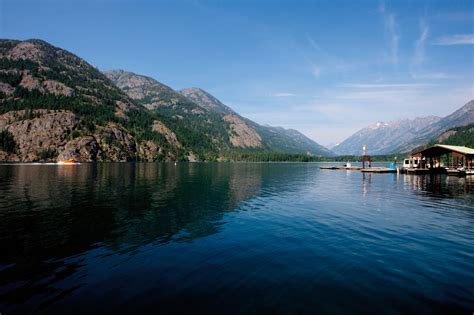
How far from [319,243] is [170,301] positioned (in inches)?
583

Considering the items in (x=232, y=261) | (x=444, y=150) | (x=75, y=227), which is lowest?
(x=232, y=261)

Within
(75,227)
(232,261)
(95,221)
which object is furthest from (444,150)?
(75,227)

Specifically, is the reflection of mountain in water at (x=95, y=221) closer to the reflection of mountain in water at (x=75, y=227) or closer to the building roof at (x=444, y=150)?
the reflection of mountain in water at (x=75, y=227)

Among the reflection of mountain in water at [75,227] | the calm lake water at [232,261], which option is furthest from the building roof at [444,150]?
the reflection of mountain in water at [75,227]

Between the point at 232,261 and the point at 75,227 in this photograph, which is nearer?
the point at 232,261

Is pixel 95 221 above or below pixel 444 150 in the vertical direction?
below

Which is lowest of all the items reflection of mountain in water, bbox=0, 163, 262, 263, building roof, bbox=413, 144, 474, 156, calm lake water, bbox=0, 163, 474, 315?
calm lake water, bbox=0, 163, 474, 315

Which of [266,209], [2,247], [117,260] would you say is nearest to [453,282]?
[117,260]

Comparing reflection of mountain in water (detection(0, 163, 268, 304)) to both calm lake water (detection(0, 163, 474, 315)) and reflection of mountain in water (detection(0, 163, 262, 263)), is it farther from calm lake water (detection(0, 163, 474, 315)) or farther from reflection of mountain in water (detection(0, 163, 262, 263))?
calm lake water (detection(0, 163, 474, 315))

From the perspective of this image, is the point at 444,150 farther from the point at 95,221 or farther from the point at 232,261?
the point at 95,221

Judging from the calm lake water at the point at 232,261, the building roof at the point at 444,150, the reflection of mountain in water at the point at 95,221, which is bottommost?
the calm lake water at the point at 232,261

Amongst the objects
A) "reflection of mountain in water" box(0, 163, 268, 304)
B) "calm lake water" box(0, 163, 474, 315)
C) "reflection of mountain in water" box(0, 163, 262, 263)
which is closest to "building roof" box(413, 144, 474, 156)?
"calm lake water" box(0, 163, 474, 315)

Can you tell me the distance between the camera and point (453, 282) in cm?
1593

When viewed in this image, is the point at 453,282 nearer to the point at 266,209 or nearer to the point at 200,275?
the point at 200,275
